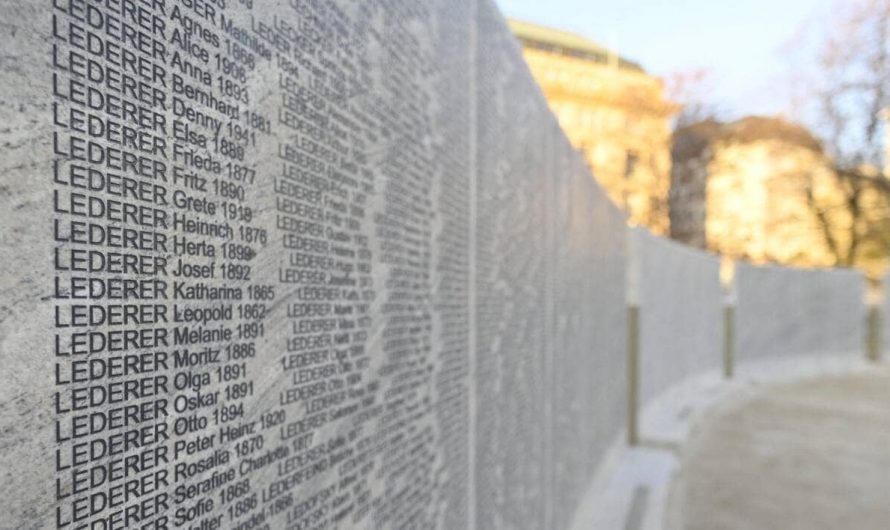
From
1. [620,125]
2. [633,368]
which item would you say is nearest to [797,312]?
[620,125]

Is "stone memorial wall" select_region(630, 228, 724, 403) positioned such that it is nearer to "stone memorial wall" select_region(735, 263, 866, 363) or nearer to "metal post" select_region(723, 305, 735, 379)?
"metal post" select_region(723, 305, 735, 379)

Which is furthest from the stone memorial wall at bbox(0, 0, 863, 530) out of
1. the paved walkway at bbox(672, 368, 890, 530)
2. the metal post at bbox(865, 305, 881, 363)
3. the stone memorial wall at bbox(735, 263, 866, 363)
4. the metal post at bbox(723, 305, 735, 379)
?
the metal post at bbox(865, 305, 881, 363)

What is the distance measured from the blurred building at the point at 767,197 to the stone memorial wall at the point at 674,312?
33.8 ft

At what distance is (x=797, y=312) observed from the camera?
1648 centimetres

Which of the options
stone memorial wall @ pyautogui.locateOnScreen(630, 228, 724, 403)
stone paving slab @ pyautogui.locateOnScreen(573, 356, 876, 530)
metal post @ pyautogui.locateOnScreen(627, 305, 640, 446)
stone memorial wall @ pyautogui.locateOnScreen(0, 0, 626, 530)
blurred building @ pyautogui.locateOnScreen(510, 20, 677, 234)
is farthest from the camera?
blurred building @ pyautogui.locateOnScreen(510, 20, 677, 234)

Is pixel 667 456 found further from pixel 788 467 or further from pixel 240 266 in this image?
pixel 240 266

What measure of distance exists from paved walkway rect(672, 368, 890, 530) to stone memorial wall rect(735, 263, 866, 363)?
346 cm

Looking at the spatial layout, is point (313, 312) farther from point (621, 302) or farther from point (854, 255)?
point (854, 255)

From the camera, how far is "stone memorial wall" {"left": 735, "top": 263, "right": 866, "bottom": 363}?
14883 mm

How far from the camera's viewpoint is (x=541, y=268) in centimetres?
380

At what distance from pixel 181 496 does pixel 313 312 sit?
1.58 ft

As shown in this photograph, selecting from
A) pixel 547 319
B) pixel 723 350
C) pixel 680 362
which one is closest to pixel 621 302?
pixel 547 319

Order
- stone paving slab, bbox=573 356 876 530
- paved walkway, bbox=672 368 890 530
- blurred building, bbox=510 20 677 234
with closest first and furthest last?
stone paving slab, bbox=573 356 876 530 < paved walkway, bbox=672 368 890 530 < blurred building, bbox=510 20 677 234

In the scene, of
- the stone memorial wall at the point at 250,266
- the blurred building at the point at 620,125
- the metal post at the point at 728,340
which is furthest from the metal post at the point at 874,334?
the stone memorial wall at the point at 250,266
